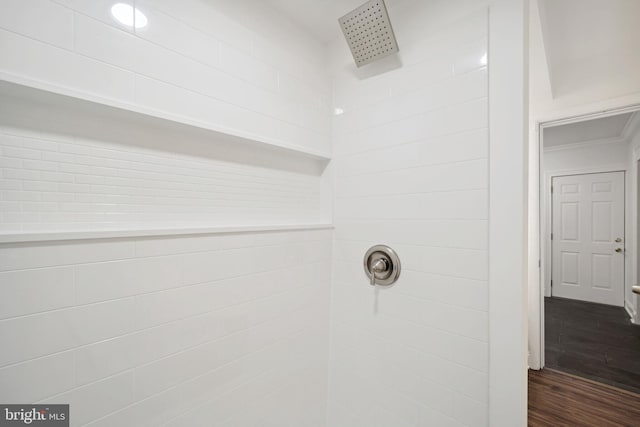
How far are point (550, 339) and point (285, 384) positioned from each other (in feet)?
10.6

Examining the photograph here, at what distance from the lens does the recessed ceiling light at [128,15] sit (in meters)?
0.83

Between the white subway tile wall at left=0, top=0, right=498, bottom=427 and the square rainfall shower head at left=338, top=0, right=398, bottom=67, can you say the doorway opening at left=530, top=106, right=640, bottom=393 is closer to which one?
the white subway tile wall at left=0, top=0, right=498, bottom=427

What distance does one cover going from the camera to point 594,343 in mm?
2791

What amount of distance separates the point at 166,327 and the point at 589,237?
18.3 feet

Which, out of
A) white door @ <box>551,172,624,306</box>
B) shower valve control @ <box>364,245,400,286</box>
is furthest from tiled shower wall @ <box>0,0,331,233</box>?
white door @ <box>551,172,624,306</box>

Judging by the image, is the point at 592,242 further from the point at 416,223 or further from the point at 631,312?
the point at 416,223

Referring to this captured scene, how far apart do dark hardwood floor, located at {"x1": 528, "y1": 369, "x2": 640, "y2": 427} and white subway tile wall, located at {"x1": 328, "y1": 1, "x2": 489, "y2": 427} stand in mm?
1298

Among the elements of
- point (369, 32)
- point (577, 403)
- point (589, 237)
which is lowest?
point (577, 403)

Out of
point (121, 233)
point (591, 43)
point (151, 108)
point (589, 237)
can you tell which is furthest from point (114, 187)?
point (589, 237)

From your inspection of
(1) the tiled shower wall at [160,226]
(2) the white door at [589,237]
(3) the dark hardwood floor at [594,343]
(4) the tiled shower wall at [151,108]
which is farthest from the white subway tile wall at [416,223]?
(2) the white door at [589,237]

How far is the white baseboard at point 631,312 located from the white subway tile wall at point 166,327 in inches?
170

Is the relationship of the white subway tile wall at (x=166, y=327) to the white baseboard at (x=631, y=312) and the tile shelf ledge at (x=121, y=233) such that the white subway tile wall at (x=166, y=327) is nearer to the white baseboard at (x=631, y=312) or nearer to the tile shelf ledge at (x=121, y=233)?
the tile shelf ledge at (x=121, y=233)

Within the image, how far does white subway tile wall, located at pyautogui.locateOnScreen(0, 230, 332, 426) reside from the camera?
2.29 ft

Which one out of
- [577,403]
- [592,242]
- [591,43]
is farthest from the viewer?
[592,242]
